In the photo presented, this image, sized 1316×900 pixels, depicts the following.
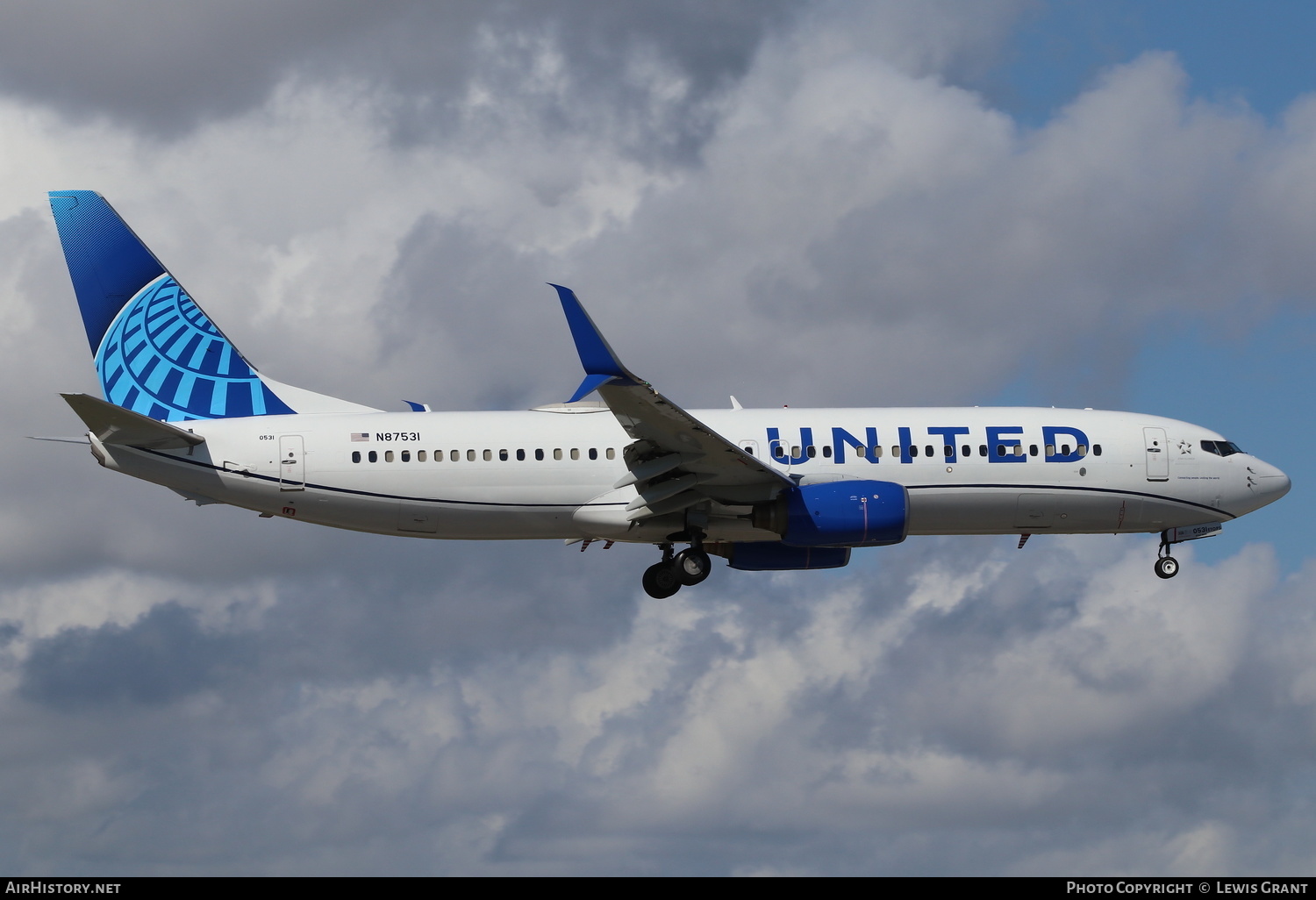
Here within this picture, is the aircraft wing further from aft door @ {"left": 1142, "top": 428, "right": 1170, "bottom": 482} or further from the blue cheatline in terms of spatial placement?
aft door @ {"left": 1142, "top": 428, "right": 1170, "bottom": 482}

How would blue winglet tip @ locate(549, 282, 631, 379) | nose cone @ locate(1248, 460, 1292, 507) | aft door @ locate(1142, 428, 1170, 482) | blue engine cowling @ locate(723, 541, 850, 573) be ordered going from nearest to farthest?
blue winglet tip @ locate(549, 282, 631, 379), aft door @ locate(1142, 428, 1170, 482), blue engine cowling @ locate(723, 541, 850, 573), nose cone @ locate(1248, 460, 1292, 507)

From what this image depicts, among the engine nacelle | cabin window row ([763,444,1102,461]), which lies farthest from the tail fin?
the engine nacelle

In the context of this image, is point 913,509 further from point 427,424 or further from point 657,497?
point 427,424

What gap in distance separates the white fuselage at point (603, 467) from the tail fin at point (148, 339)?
146 cm

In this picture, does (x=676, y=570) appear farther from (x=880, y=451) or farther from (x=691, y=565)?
(x=880, y=451)

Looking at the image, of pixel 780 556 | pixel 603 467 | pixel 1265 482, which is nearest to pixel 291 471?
pixel 603 467

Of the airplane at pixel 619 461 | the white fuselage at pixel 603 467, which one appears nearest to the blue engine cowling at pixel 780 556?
the airplane at pixel 619 461

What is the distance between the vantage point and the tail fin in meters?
46.4

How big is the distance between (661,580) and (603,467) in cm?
425

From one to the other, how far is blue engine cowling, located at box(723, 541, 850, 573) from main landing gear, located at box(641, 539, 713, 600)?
2.22 metres

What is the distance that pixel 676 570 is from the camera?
46.3 meters

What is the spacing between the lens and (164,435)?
43312mm

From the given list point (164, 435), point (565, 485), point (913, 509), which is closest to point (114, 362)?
point (164, 435)

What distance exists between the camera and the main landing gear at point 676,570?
4612cm
